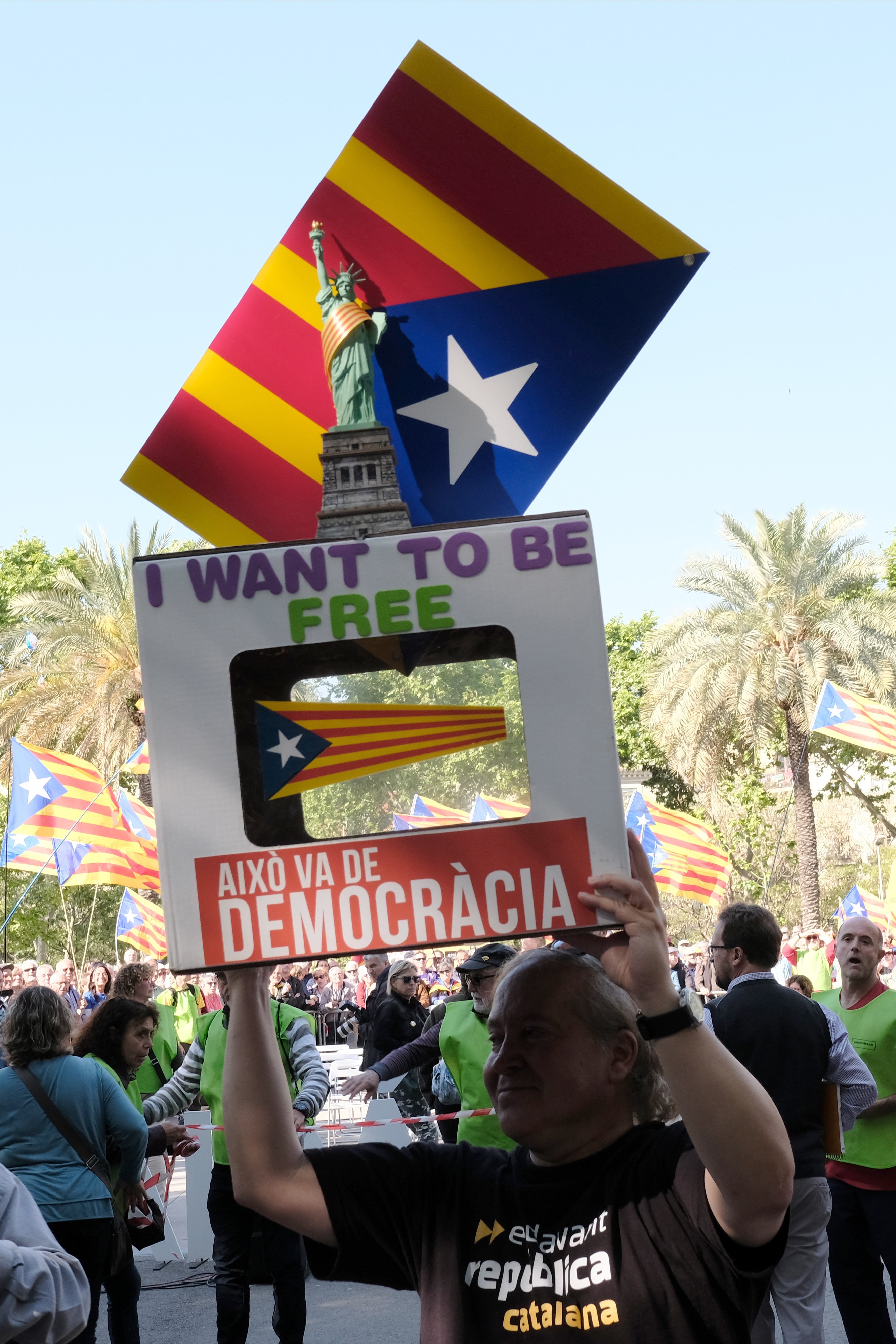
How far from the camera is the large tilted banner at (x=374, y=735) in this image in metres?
1.69

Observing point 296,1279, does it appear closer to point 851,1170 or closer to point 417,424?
point 851,1170

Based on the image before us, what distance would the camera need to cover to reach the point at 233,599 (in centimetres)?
174

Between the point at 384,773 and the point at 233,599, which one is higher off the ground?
the point at 233,599

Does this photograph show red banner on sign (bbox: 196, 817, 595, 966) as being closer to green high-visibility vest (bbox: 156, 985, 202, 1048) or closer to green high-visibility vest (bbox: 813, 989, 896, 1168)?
green high-visibility vest (bbox: 813, 989, 896, 1168)

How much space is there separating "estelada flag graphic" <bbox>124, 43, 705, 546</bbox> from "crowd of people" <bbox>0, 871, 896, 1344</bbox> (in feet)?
2.63

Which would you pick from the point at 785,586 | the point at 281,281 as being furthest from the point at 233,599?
the point at 785,586

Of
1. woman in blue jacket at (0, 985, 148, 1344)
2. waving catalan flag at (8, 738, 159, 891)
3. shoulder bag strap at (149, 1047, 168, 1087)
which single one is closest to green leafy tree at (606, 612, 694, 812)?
waving catalan flag at (8, 738, 159, 891)

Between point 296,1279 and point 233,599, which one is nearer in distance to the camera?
point 233,599

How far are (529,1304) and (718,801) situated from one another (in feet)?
109

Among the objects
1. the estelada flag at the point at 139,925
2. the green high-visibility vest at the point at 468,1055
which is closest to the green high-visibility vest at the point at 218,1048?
the green high-visibility vest at the point at 468,1055

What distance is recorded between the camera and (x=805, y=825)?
24969 millimetres

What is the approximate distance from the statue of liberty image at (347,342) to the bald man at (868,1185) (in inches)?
160

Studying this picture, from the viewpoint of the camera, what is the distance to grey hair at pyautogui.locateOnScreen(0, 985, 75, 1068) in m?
5.02

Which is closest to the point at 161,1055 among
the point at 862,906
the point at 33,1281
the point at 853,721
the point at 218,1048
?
the point at 218,1048
